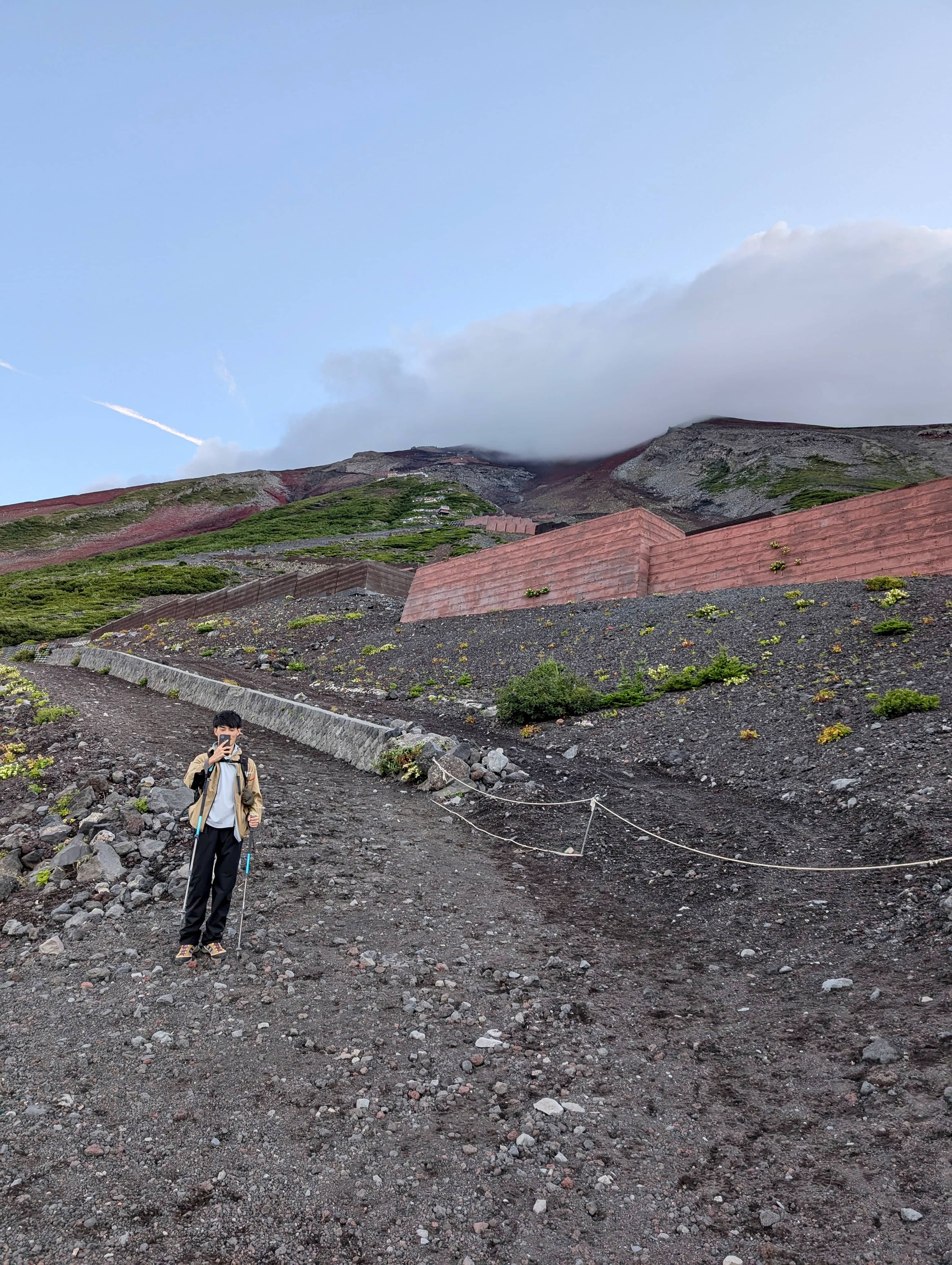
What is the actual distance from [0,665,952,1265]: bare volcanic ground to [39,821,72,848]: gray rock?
15cm

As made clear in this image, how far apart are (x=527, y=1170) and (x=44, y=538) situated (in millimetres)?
102316

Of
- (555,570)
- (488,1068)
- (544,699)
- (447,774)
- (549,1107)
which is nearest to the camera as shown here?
(549,1107)

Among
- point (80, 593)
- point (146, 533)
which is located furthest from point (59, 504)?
point (80, 593)

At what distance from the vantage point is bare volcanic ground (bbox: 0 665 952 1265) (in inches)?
115

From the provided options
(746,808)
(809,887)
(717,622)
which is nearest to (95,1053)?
(809,887)

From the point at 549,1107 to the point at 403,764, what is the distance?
24.5 feet

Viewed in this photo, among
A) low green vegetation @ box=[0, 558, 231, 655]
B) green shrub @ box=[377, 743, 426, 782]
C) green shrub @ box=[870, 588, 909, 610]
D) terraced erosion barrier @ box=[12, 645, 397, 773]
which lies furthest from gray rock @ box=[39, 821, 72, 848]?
low green vegetation @ box=[0, 558, 231, 655]

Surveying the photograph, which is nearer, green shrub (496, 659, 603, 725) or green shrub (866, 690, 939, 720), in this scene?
green shrub (866, 690, 939, 720)

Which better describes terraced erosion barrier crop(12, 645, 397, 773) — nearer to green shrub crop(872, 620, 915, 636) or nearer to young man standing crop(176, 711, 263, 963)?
young man standing crop(176, 711, 263, 963)

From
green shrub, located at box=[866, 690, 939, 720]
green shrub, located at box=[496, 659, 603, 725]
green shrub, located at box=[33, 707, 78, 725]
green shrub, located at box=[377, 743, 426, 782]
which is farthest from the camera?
green shrub, located at box=[496, 659, 603, 725]

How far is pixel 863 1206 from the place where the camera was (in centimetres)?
287

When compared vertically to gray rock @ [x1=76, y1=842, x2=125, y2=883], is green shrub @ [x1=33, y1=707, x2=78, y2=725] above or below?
above

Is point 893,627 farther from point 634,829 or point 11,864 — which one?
point 11,864

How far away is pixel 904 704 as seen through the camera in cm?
967
